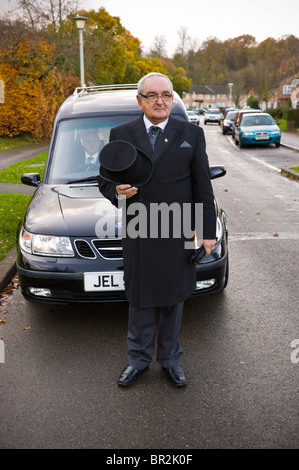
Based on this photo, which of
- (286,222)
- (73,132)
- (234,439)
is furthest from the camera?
(286,222)

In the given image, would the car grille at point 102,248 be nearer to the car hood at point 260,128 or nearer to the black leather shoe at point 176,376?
the black leather shoe at point 176,376

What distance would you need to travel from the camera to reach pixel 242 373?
3.59 m

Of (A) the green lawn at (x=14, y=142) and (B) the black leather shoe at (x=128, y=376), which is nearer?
(B) the black leather shoe at (x=128, y=376)

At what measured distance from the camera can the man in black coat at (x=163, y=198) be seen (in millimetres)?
3092

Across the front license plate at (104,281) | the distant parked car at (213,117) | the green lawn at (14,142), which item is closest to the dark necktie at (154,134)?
the front license plate at (104,281)

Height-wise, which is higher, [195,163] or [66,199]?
[195,163]

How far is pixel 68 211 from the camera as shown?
4.47 metres

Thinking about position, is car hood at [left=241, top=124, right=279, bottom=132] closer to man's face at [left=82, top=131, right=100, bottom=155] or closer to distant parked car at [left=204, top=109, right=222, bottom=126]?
man's face at [left=82, top=131, right=100, bottom=155]

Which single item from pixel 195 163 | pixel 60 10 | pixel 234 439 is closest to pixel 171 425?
Answer: pixel 234 439

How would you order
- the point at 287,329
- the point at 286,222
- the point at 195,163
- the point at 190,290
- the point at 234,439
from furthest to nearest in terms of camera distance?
the point at 286,222, the point at 287,329, the point at 190,290, the point at 195,163, the point at 234,439

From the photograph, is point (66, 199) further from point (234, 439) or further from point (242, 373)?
point (234, 439)

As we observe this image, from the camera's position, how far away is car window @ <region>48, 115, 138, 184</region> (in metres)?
5.23

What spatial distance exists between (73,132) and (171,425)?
3565 millimetres

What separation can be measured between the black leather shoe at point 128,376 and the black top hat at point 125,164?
1.38 metres
